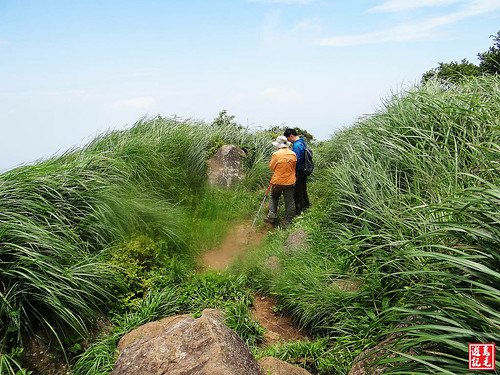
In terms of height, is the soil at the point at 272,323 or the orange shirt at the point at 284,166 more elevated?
the orange shirt at the point at 284,166

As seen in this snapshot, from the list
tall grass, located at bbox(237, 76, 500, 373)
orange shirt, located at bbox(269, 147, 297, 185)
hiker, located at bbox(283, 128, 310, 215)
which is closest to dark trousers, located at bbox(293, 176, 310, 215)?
hiker, located at bbox(283, 128, 310, 215)

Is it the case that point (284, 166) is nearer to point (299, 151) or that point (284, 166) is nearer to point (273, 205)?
point (299, 151)

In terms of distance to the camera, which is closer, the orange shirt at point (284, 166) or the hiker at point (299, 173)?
the orange shirt at point (284, 166)

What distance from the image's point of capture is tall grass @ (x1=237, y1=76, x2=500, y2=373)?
2361 mm

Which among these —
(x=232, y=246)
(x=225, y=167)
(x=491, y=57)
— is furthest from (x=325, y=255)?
(x=491, y=57)

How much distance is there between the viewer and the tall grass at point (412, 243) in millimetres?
2361

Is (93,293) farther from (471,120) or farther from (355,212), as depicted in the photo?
(471,120)

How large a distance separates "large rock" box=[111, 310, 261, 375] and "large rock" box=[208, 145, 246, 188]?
737cm

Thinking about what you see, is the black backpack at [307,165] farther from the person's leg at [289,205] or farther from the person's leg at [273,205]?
the person's leg at [273,205]

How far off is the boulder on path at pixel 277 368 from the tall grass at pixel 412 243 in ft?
1.91

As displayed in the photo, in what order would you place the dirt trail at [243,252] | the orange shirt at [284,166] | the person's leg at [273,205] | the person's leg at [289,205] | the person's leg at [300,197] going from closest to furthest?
the dirt trail at [243,252]
the orange shirt at [284,166]
the person's leg at [289,205]
the person's leg at [273,205]
the person's leg at [300,197]

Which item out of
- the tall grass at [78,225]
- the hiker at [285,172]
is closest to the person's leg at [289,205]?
the hiker at [285,172]

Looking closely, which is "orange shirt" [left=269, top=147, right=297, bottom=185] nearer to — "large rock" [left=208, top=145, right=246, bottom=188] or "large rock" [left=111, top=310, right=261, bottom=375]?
"large rock" [left=208, top=145, right=246, bottom=188]

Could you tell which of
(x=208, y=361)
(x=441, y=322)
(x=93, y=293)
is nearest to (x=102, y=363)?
(x=93, y=293)
